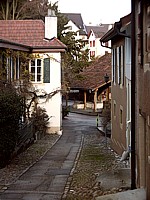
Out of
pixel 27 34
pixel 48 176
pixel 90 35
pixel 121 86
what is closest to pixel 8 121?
pixel 48 176

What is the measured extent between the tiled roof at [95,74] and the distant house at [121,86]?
26040 mm

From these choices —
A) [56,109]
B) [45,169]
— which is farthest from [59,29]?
[45,169]

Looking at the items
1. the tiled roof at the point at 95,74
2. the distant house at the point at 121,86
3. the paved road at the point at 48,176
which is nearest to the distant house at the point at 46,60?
the paved road at the point at 48,176

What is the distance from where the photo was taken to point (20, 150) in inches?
885

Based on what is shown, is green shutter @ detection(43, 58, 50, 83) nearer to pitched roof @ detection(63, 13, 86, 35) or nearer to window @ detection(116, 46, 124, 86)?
window @ detection(116, 46, 124, 86)

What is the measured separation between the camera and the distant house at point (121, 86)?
17.6 metres

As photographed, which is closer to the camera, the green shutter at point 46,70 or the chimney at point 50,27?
the green shutter at point 46,70

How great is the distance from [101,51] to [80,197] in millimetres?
88343

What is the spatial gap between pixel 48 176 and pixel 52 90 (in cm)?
1830

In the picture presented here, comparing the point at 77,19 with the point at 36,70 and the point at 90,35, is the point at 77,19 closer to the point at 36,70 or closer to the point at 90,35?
the point at 90,35

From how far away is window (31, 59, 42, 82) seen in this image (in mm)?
32875

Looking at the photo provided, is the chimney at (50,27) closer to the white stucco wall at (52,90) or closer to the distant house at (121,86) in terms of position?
the white stucco wall at (52,90)

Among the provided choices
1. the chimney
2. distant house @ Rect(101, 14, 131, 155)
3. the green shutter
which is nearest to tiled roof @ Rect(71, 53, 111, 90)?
the chimney

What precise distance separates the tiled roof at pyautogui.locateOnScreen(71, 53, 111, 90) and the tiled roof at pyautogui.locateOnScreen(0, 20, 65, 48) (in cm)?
1597
